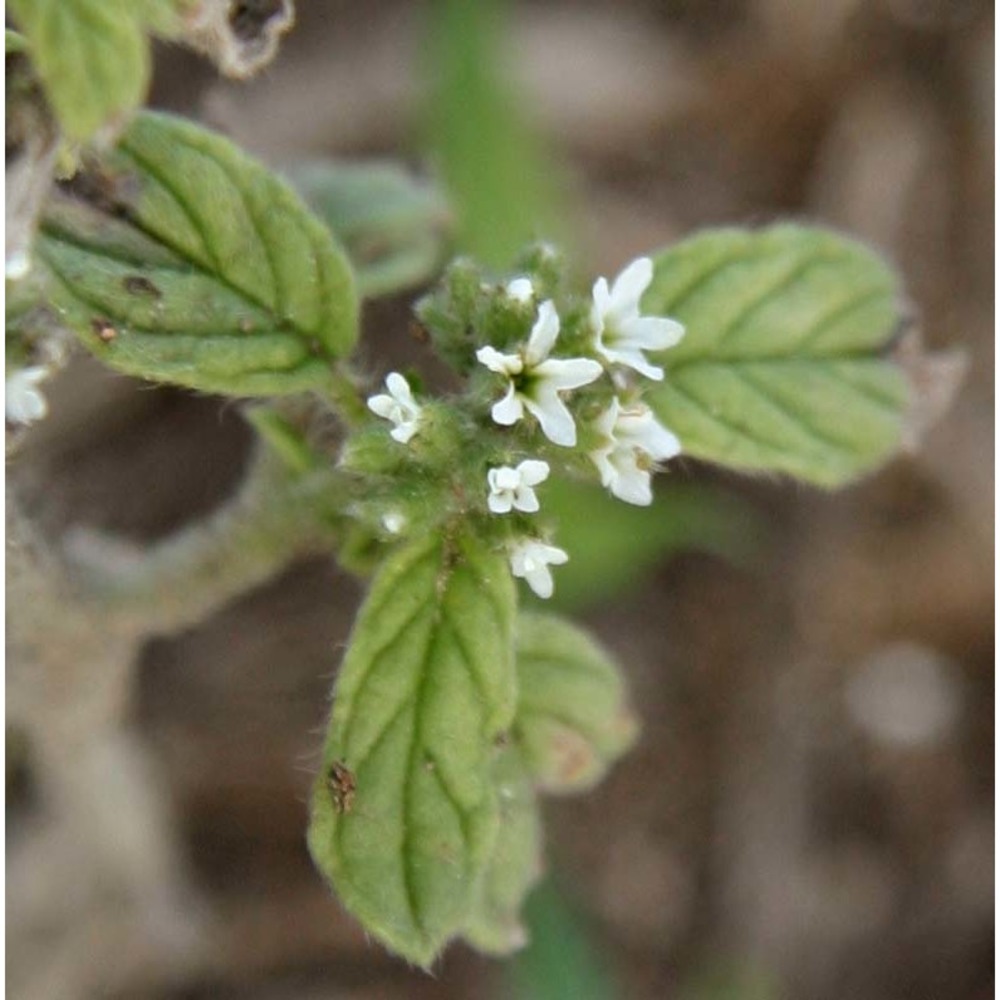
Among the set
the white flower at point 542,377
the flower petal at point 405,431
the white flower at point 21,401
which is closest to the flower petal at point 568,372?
the white flower at point 542,377

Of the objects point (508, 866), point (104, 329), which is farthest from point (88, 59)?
point (508, 866)

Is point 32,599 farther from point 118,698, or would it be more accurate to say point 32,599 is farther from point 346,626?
point 346,626

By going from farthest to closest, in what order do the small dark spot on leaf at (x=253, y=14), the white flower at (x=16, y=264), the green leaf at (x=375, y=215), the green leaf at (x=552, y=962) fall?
the green leaf at (x=552, y=962) < the green leaf at (x=375, y=215) < the small dark spot on leaf at (x=253, y=14) < the white flower at (x=16, y=264)

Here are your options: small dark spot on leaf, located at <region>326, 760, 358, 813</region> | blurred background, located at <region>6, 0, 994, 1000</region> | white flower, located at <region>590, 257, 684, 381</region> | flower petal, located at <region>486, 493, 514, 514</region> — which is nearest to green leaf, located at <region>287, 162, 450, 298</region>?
white flower, located at <region>590, 257, 684, 381</region>

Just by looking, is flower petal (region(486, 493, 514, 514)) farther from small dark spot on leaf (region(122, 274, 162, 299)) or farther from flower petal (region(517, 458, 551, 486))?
small dark spot on leaf (region(122, 274, 162, 299))

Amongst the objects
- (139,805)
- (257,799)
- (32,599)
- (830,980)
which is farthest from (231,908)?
(32,599)

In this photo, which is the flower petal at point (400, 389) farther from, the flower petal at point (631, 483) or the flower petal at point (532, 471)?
the flower petal at point (631, 483)
